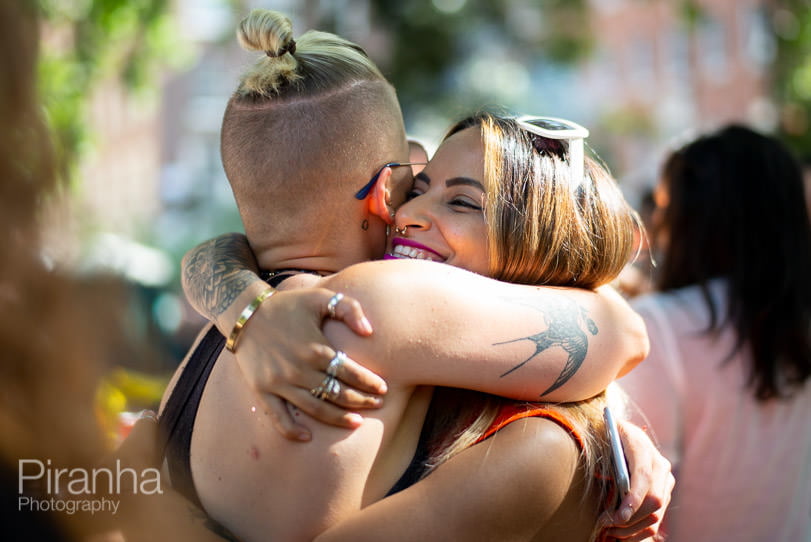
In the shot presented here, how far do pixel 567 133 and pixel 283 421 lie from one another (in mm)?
964

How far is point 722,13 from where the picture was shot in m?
30.8

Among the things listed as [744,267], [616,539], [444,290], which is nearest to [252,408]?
[444,290]

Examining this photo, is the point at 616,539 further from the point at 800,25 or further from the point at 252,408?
the point at 800,25

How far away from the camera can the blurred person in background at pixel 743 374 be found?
2975 millimetres

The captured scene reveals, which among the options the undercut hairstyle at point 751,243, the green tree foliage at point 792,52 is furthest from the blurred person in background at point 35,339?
the green tree foliage at point 792,52

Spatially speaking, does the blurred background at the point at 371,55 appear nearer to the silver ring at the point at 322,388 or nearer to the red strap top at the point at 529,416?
the silver ring at the point at 322,388

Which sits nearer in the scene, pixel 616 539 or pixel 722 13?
pixel 616 539

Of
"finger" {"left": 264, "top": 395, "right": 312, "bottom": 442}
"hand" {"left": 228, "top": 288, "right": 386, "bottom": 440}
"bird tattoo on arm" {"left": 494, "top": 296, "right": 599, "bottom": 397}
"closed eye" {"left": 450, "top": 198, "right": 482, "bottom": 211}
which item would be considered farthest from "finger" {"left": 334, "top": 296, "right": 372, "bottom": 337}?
"closed eye" {"left": 450, "top": 198, "right": 482, "bottom": 211}

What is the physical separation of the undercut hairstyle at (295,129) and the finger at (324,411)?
17.9 inches

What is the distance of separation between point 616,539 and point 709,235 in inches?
68.0

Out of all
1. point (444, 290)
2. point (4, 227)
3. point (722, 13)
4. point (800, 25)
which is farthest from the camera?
point (722, 13)

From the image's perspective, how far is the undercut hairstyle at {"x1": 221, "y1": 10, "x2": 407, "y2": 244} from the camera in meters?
1.76

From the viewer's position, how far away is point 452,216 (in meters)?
1.83

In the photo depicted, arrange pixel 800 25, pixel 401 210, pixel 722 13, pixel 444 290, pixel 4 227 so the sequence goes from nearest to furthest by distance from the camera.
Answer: pixel 4 227 → pixel 444 290 → pixel 401 210 → pixel 800 25 → pixel 722 13
